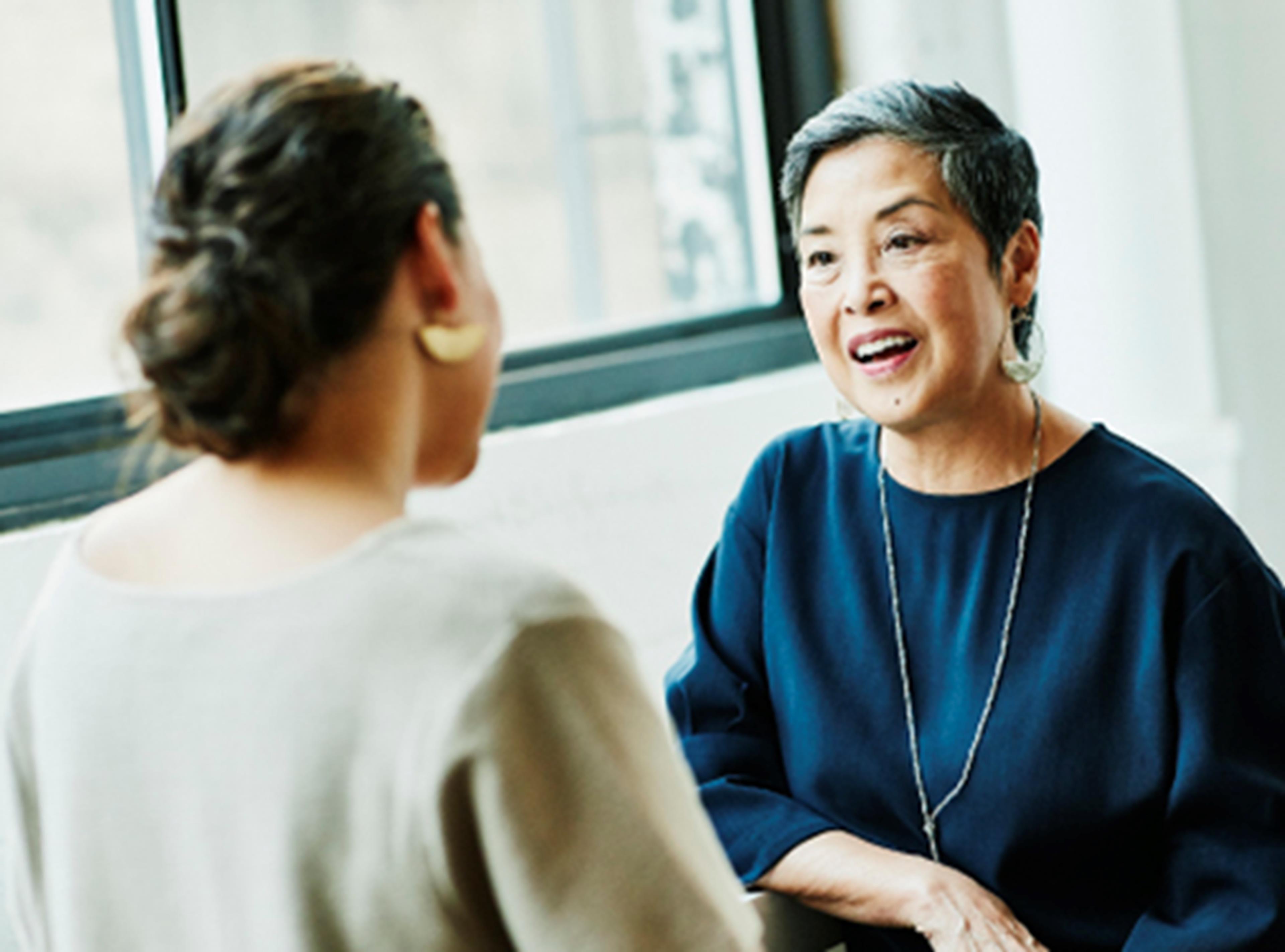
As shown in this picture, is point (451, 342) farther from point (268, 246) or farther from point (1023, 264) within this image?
point (1023, 264)

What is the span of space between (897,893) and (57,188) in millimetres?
1470

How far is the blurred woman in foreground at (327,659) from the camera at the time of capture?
0.75 m

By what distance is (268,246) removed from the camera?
2.55 feet

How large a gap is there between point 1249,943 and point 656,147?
210cm

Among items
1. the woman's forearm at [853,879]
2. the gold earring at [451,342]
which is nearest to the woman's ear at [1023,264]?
the woman's forearm at [853,879]

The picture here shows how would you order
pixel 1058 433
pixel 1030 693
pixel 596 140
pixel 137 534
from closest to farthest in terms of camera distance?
1. pixel 137 534
2. pixel 1030 693
3. pixel 1058 433
4. pixel 596 140

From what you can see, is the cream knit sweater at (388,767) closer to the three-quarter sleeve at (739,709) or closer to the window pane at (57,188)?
the three-quarter sleeve at (739,709)

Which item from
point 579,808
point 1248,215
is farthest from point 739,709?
point 1248,215

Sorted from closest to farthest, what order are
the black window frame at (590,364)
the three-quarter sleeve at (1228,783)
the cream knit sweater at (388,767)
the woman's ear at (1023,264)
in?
the cream knit sweater at (388,767) < the three-quarter sleeve at (1228,783) < the woman's ear at (1023,264) < the black window frame at (590,364)

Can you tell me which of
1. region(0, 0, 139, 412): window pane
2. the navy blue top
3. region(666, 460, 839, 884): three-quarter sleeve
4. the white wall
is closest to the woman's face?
the navy blue top

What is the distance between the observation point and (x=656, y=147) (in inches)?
119

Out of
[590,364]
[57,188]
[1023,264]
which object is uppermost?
[57,188]

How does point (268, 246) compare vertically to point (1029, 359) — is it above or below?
above

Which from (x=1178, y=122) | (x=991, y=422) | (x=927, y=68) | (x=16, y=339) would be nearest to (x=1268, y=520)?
(x=1178, y=122)
